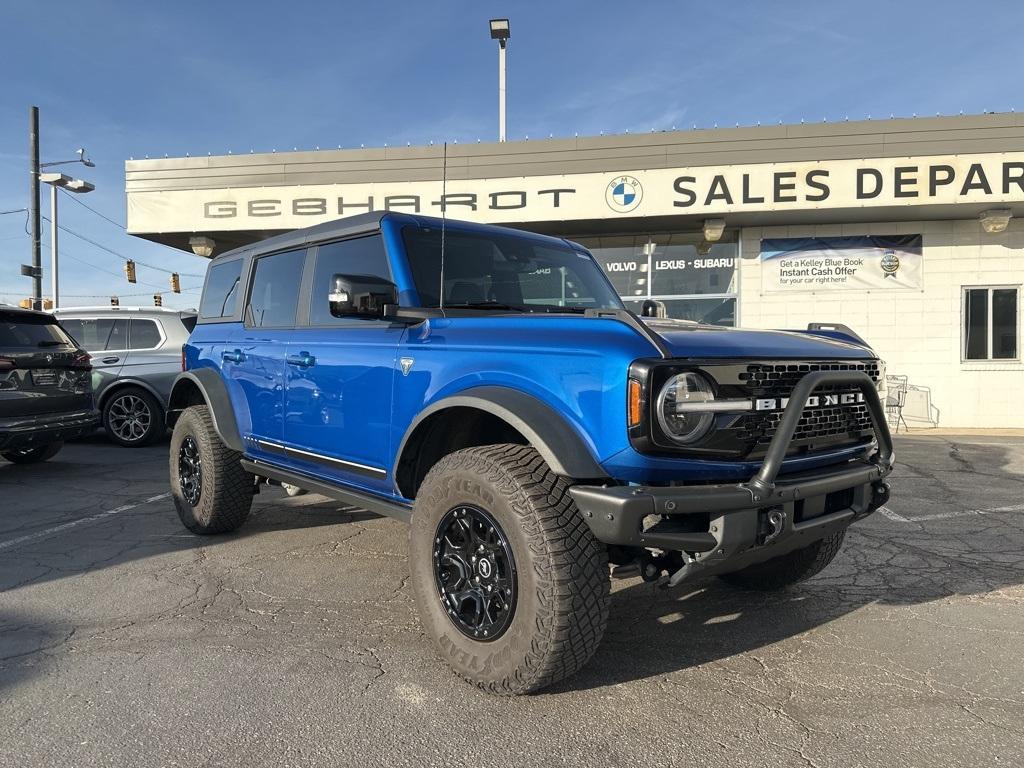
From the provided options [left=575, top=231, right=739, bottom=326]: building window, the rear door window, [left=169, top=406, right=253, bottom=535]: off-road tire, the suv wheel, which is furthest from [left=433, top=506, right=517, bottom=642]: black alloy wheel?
[left=575, top=231, right=739, bottom=326]: building window

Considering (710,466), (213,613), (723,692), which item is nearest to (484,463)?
(710,466)

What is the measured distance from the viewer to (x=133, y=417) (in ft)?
30.8

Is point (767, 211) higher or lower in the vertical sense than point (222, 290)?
higher

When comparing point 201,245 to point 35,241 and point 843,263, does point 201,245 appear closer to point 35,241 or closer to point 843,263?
point 35,241

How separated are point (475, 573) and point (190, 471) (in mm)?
3137

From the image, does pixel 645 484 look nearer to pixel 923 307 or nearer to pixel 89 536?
pixel 89 536

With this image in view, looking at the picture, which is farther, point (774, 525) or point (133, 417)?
Result: point (133, 417)

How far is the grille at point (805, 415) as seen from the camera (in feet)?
8.30

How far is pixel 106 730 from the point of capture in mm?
2371

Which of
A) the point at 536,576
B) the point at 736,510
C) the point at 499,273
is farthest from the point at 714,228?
the point at 536,576

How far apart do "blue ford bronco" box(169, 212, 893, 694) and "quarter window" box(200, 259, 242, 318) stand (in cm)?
117

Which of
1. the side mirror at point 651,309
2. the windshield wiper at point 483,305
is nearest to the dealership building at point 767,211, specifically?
the side mirror at point 651,309

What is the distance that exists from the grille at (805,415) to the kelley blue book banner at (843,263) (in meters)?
9.38

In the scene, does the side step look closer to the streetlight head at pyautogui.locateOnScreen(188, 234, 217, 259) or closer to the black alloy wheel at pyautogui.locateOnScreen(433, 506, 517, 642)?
the black alloy wheel at pyautogui.locateOnScreen(433, 506, 517, 642)
